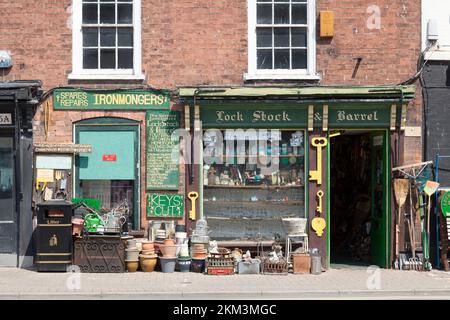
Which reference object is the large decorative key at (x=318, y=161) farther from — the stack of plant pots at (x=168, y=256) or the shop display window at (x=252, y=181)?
the stack of plant pots at (x=168, y=256)

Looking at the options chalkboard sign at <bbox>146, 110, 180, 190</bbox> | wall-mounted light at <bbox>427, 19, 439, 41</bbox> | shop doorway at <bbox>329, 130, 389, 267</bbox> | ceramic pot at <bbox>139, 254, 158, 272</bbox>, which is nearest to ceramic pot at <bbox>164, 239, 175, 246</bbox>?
ceramic pot at <bbox>139, 254, 158, 272</bbox>

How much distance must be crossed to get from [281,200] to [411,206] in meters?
2.62

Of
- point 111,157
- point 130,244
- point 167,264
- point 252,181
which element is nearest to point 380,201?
point 252,181

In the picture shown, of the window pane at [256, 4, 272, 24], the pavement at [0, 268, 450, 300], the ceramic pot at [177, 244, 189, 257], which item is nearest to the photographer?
A: the pavement at [0, 268, 450, 300]

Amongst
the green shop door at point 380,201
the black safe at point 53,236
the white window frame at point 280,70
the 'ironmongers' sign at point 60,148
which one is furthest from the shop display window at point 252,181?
the black safe at point 53,236

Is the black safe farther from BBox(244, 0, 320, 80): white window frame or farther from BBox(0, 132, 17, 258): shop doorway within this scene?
BBox(244, 0, 320, 80): white window frame

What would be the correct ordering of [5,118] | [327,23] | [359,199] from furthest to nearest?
[359,199]
[327,23]
[5,118]

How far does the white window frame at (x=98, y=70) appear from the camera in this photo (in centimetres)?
1577

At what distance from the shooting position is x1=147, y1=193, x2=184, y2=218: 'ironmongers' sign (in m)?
15.7

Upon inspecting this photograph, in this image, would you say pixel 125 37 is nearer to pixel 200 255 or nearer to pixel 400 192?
pixel 200 255

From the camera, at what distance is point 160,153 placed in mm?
15734

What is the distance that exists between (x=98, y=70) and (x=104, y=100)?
2.26 ft

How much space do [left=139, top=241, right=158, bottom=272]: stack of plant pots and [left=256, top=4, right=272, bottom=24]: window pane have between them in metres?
5.10

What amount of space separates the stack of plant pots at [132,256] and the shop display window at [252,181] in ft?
5.72
